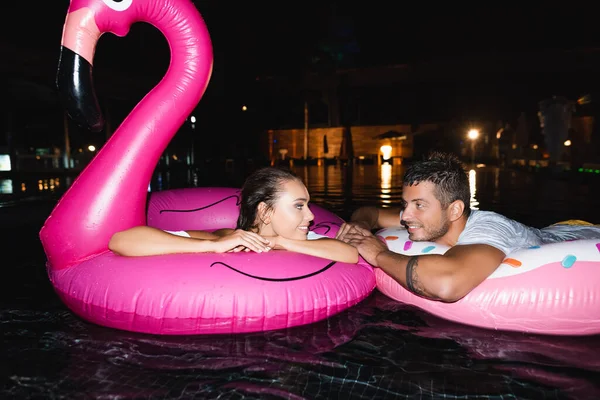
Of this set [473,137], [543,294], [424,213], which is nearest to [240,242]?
[424,213]

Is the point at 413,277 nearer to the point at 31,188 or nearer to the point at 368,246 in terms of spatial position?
the point at 368,246

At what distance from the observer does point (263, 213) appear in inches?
113

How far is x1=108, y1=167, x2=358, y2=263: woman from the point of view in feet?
8.71

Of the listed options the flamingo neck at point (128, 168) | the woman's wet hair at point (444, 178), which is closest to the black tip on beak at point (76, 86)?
the flamingo neck at point (128, 168)

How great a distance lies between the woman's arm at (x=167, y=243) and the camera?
264 cm

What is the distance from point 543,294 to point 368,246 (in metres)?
1.03

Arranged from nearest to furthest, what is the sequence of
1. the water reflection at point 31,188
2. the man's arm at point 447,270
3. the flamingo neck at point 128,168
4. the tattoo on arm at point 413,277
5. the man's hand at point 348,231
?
the man's arm at point 447,270 → the tattoo on arm at point 413,277 → the flamingo neck at point 128,168 → the man's hand at point 348,231 → the water reflection at point 31,188

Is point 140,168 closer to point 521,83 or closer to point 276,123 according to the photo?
point 521,83

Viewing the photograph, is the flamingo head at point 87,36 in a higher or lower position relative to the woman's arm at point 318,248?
higher

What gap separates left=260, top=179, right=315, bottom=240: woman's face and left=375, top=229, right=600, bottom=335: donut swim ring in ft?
3.39

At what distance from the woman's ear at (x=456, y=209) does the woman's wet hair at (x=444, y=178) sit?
0.02m

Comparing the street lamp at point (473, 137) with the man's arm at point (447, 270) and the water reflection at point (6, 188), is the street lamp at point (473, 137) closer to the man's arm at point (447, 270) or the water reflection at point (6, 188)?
the water reflection at point (6, 188)

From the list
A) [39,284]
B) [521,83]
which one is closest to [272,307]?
[39,284]

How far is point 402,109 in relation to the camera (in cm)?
2584
